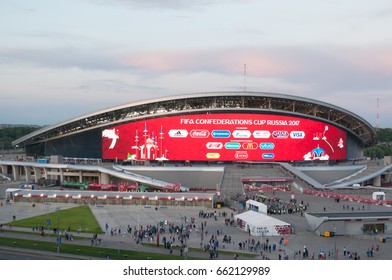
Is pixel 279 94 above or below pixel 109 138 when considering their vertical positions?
above

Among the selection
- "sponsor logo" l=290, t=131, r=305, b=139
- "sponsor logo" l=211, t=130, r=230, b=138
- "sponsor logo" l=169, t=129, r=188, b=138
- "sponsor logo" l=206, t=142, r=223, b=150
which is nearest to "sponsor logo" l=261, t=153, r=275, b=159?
"sponsor logo" l=290, t=131, r=305, b=139

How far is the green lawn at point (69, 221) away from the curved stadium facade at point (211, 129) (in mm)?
25782

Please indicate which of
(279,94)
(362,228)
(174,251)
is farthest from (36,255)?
Result: (279,94)

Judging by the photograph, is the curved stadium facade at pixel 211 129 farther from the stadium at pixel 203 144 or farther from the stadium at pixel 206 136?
the stadium at pixel 203 144

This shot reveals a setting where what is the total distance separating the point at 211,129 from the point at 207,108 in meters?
2.85

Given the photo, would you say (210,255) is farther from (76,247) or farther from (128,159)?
(128,159)

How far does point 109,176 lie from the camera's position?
209 ft

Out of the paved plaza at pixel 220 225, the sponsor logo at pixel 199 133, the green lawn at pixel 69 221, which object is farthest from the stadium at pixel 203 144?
the green lawn at pixel 69 221

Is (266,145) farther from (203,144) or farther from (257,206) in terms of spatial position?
(257,206)

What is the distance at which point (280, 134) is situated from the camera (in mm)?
69875

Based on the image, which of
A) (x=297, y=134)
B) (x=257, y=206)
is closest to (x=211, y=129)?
(x=297, y=134)

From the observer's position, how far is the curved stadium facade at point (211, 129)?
227 ft

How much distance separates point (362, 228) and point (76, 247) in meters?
18.6

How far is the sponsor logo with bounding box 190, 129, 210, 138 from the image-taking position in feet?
226
